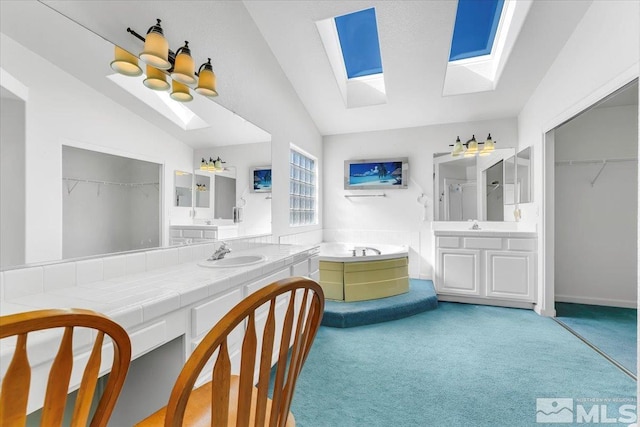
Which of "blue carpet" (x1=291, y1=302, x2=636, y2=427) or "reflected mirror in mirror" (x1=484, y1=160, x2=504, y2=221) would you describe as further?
"reflected mirror in mirror" (x1=484, y1=160, x2=504, y2=221)

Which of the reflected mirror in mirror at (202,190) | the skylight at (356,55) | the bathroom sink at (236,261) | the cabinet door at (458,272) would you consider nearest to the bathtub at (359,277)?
the cabinet door at (458,272)

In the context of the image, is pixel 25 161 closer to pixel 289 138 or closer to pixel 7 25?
pixel 7 25

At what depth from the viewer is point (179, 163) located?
1.92 m

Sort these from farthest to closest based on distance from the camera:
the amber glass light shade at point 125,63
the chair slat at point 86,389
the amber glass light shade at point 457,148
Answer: the amber glass light shade at point 457,148 < the amber glass light shade at point 125,63 < the chair slat at point 86,389

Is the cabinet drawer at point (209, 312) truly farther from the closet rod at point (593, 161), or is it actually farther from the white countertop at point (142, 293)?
the closet rod at point (593, 161)

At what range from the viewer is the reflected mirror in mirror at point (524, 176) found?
3.32 meters

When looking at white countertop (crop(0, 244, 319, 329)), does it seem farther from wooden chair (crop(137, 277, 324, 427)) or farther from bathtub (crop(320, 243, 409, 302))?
bathtub (crop(320, 243, 409, 302))

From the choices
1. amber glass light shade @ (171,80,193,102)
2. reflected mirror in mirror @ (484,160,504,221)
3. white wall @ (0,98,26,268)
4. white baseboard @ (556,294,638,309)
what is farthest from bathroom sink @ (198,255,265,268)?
white baseboard @ (556,294,638,309)

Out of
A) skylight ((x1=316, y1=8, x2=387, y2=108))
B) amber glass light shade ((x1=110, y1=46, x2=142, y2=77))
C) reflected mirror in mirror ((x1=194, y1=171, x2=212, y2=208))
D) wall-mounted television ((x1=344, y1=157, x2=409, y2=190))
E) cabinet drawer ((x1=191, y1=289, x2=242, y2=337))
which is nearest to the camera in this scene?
cabinet drawer ((x1=191, y1=289, x2=242, y2=337))

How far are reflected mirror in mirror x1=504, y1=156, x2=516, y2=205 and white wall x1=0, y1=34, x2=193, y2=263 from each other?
4.21 meters

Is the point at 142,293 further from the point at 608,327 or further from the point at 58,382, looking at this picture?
the point at 608,327

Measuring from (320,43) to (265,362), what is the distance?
2.97 metres

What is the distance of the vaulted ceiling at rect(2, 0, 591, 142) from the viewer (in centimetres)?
175

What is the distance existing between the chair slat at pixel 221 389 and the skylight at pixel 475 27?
3496 millimetres
